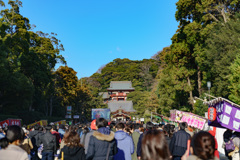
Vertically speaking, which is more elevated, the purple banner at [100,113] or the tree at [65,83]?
the tree at [65,83]

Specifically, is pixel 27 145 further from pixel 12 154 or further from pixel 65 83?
pixel 65 83

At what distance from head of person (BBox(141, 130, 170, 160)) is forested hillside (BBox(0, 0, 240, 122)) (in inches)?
521

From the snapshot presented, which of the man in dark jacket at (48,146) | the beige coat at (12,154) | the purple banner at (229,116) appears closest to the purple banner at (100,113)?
the man in dark jacket at (48,146)

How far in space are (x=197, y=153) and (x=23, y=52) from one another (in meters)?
28.3

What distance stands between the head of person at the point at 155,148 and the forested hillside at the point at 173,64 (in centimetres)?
1323

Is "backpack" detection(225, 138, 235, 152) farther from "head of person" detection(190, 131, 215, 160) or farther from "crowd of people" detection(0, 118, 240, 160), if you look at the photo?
"head of person" detection(190, 131, 215, 160)

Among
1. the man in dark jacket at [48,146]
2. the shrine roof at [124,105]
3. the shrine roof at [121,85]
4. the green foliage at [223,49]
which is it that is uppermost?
the shrine roof at [121,85]

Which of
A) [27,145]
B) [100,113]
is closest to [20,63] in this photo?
[100,113]

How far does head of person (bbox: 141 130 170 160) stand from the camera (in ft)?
7.30

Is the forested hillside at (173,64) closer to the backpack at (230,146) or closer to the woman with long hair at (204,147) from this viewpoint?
the backpack at (230,146)

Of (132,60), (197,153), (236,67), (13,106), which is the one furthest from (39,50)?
(132,60)

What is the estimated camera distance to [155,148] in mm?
2244

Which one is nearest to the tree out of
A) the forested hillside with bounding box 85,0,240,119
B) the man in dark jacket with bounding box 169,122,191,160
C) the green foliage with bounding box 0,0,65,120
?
the green foliage with bounding box 0,0,65,120

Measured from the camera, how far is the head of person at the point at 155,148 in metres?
2.22
